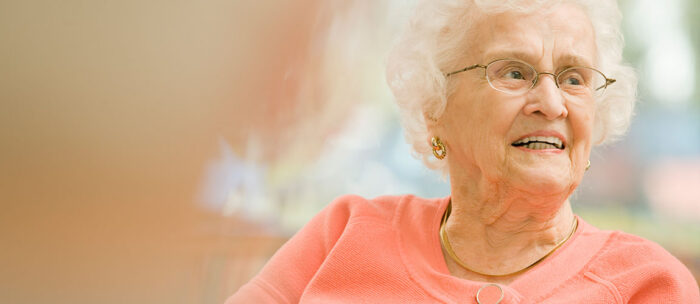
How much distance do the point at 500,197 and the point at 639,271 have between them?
309 mm

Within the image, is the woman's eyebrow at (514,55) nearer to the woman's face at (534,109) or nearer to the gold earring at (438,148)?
the woman's face at (534,109)

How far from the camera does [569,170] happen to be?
47.7 inches

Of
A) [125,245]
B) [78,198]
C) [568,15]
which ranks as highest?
[568,15]

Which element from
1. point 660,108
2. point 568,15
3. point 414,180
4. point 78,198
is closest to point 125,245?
point 78,198

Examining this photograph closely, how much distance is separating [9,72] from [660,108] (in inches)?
78.2

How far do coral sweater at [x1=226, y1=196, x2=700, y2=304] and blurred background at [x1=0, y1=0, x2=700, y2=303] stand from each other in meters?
0.39

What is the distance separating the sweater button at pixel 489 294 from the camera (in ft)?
3.80

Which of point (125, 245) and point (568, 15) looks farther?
point (125, 245)

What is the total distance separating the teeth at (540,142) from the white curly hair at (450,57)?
8.6 inches

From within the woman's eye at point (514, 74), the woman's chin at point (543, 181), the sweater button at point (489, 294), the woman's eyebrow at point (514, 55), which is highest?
the woman's eyebrow at point (514, 55)

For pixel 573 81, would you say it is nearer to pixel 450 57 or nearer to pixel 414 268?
pixel 450 57

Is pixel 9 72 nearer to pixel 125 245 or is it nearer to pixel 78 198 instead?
pixel 78 198

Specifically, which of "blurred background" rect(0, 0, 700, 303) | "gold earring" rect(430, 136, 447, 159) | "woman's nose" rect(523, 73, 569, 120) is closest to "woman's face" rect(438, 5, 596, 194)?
"woman's nose" rect(523, 73, 569, 120)

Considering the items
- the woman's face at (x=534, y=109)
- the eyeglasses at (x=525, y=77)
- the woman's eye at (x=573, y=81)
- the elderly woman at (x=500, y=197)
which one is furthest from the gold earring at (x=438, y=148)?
the woman's eye at (x=573, y=81)
